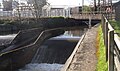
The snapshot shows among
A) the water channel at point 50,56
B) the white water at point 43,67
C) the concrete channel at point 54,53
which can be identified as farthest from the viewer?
the concrete channel at point 54,53

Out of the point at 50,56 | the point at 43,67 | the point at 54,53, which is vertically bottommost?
the point at 43,67

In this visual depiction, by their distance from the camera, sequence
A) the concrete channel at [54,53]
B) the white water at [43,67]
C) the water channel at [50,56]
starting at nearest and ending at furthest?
the white water at [43,67]
the water channel at [50,56]
the concrete channel at [54,53]

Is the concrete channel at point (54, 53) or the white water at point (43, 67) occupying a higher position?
the concrete channel at point (54, 53)

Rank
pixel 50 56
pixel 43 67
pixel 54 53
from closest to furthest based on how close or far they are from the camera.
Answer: pixel 43 67
pixel 50 56
pixel 54 53

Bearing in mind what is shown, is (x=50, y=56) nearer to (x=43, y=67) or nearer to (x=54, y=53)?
(x=54, y=53)

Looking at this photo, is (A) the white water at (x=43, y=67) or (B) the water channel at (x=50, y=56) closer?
(A) the white water at (x=43, y=67)

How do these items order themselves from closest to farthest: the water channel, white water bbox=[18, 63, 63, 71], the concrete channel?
white water bbox=[18, 63, 63, 71] < the water channel < the concrete channel

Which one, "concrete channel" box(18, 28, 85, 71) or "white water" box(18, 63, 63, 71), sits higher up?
"concrete channel" box(18, 28, 85, 71)

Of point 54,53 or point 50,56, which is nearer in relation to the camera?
point 50,56

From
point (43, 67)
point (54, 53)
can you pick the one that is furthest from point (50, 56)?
point (43, 67)

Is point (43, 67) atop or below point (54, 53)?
below

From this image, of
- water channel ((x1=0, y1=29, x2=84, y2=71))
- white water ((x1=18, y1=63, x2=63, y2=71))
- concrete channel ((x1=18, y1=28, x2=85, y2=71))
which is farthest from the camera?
concrete channel ((x1=18, y1=28, x2=85, y2=71))

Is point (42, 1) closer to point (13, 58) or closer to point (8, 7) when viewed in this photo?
point (8, 7)

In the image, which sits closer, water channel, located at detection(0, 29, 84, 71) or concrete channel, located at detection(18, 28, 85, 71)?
water channel, located at detection(0, 29, 84, 71)
